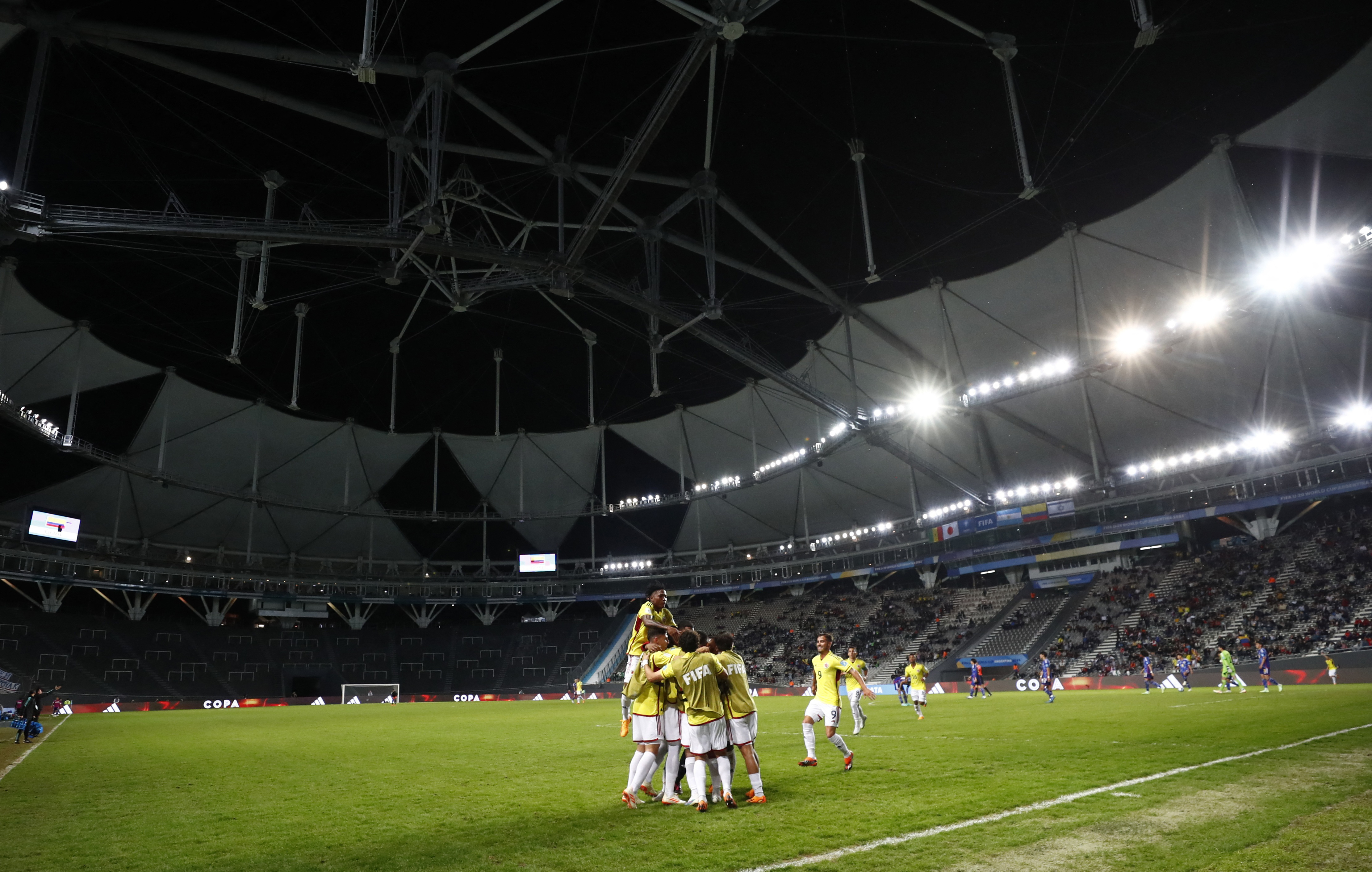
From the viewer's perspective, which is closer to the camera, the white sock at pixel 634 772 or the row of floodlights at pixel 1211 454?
the white sock at pixel 634 772

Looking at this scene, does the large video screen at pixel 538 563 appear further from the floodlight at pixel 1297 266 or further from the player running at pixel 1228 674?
the floodlight at pixel 1297 266

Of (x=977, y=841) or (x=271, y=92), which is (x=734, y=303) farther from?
(x=977, y=841)

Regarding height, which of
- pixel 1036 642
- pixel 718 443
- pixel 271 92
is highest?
pixel 271 92

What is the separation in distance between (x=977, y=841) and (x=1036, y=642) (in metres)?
51.8

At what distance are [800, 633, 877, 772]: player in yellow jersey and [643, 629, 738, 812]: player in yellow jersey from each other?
3642 millimetres

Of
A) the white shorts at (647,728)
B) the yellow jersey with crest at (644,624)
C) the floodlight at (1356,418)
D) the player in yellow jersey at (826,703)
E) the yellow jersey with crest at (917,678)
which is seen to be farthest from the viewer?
the floodlight at (1356,418)

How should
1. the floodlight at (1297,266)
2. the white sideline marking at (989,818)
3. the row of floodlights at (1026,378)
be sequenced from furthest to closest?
the row of floodlights at (1026,378), the floodlight at (1297,266), the white sideline marking at (989,818)

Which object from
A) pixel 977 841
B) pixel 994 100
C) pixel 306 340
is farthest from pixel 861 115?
pixel 306 340

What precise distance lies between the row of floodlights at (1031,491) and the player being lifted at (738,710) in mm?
52501

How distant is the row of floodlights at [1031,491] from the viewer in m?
57.8

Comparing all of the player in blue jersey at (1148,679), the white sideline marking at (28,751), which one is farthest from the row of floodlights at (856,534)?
the white sideline marking at (28,751)

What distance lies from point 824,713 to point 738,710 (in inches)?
159

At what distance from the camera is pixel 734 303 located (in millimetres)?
43188

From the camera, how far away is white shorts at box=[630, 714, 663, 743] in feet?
33.9
